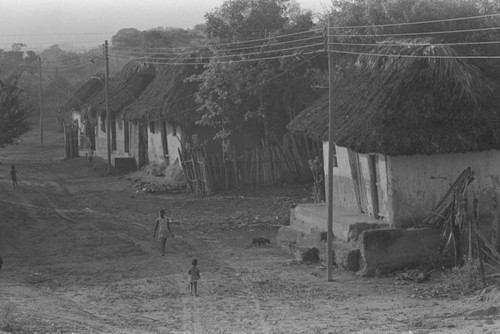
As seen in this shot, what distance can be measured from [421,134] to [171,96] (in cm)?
1657

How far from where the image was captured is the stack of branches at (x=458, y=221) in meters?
16.8

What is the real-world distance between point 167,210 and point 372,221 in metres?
9.98

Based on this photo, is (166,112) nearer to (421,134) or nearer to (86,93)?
(421,134)

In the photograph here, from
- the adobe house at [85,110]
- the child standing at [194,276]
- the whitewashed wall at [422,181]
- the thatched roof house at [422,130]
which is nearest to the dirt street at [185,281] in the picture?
the child standing at [194,276]

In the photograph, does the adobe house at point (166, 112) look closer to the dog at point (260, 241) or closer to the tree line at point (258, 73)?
the tree line at point (258, 73)

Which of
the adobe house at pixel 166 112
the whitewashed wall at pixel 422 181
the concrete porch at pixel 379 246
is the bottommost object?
the concrete porch at pixel 379 246

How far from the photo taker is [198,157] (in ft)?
97.7

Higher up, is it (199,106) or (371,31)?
(371,31)

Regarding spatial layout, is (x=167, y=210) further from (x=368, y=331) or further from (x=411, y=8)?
(x=368, y=331)

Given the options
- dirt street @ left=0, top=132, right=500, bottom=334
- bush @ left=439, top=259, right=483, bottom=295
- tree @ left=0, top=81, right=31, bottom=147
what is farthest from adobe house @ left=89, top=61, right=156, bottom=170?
bush @ left=439, top=259, right=483, bottom=295

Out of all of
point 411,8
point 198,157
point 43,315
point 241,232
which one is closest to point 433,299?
point 43,315

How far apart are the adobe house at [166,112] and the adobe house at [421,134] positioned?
1346 centimetres

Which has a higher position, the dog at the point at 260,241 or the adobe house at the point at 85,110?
Answer: the adobe house at the point at 85,110

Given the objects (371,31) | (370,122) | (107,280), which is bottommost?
(107,280)
